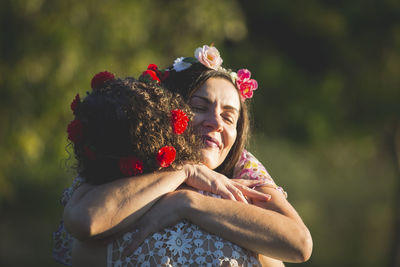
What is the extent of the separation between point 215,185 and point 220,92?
66 cm

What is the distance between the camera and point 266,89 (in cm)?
962

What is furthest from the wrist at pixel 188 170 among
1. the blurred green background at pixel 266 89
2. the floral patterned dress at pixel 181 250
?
the blurred green background at pixel 266 89

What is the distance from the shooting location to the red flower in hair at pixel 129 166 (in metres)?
2.21

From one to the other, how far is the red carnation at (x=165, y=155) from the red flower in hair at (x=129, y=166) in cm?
10

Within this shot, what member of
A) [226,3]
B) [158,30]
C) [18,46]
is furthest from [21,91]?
[226,3]

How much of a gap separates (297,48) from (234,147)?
7790 mm

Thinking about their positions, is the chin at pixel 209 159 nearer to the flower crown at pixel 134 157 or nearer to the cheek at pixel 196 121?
the cheek at pixel 196 121

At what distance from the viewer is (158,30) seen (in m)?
7.64

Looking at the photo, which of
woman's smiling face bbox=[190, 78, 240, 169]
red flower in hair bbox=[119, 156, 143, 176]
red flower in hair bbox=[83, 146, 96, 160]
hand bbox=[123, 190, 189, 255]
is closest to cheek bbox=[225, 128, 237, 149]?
woman's smiling face bbox=[190, 78, 240, 169]

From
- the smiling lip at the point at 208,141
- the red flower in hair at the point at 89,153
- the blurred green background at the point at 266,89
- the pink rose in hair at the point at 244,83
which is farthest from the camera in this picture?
the blurred green background at the point at 266,89

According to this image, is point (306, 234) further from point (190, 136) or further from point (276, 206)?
point (190, 136)

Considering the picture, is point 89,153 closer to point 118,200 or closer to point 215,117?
point 118,200

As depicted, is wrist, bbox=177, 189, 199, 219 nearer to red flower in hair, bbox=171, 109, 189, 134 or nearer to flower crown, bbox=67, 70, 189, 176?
flower crown, bbox=67, 70, 189, 176

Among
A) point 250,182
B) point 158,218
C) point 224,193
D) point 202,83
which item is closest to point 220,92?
point 202,83
